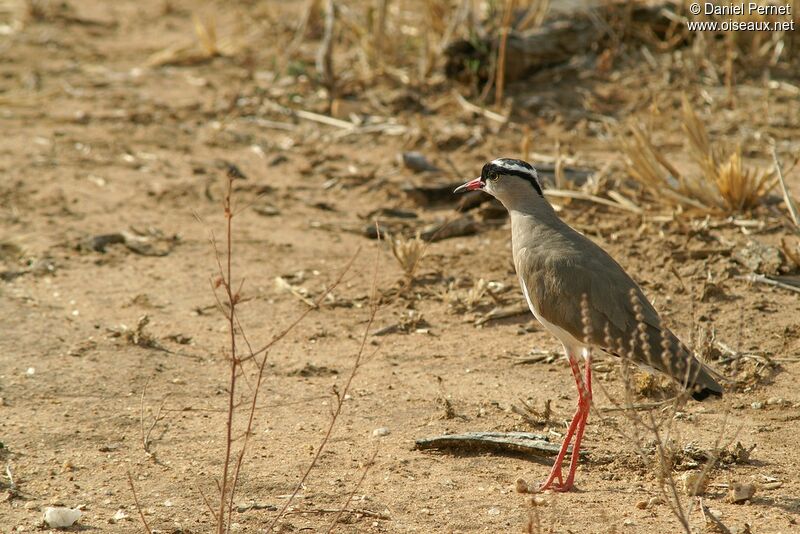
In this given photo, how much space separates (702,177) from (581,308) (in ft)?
10.9

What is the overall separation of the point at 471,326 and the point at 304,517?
2.49 meters

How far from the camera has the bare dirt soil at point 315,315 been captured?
4746 millimetres

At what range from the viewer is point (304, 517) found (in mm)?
4527

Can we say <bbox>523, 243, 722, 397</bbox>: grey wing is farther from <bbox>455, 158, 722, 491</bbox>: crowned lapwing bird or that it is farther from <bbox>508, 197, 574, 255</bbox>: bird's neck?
<bbox>508, 197, 574, 255</bbox>: bird's neck

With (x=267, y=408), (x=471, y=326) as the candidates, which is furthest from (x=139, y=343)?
(x=471, y=326)

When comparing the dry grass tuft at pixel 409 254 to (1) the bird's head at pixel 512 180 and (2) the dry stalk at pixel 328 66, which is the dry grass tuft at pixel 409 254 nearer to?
(1) the bird's head at pixel 512 180

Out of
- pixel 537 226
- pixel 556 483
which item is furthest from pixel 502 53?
pixel 556 483

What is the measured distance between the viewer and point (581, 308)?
4887 millimetres

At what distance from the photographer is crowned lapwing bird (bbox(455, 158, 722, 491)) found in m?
4.81

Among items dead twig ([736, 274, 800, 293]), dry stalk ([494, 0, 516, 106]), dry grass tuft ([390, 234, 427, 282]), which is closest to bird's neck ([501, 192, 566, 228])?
dry grass tuft ([390, 234, 427, 282])

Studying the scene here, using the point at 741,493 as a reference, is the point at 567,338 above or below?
above

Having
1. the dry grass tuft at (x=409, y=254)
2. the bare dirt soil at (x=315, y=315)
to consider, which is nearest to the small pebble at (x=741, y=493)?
the bare dirt soil at (x=315, y=315)

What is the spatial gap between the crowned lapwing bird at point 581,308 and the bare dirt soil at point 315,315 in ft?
0.84

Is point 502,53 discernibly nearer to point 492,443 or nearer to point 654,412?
point 654,412
